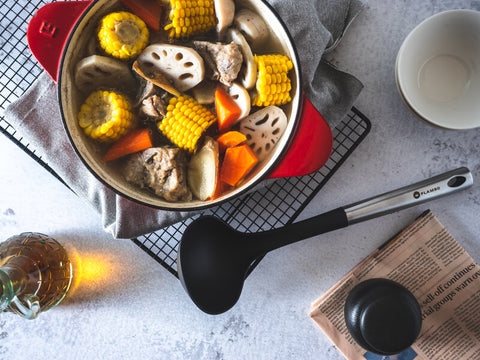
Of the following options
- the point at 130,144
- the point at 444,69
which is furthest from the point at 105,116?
the point at 444,69

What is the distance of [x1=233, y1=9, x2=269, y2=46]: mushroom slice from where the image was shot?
665 mm

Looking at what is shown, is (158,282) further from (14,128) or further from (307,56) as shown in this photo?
(307,56)

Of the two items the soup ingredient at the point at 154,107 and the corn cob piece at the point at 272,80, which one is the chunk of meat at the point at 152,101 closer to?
the soup ingredient at the point at 154,107

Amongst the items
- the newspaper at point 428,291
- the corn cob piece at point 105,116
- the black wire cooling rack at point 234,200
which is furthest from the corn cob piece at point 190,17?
the newspaper at point 428,291

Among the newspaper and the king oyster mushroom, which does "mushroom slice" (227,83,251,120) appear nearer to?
the king oyster mushroom

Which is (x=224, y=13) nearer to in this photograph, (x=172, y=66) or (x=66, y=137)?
(x=172, y=66)

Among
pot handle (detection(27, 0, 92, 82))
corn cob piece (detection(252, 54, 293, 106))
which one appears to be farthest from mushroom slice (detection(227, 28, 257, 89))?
pot handle (detection(27, 0, 92, 82))

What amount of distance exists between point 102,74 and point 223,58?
18cm

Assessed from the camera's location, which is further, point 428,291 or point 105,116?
point 428,291

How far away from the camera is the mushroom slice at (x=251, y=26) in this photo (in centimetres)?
67

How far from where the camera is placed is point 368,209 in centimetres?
85

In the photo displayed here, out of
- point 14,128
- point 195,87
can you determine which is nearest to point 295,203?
point 195,87

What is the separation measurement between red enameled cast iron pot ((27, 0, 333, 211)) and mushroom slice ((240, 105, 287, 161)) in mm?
19

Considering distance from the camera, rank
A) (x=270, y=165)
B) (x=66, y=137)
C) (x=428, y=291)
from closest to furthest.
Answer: (x=270, y=165) → (x=66, y=137) → (x=428, y=291)
